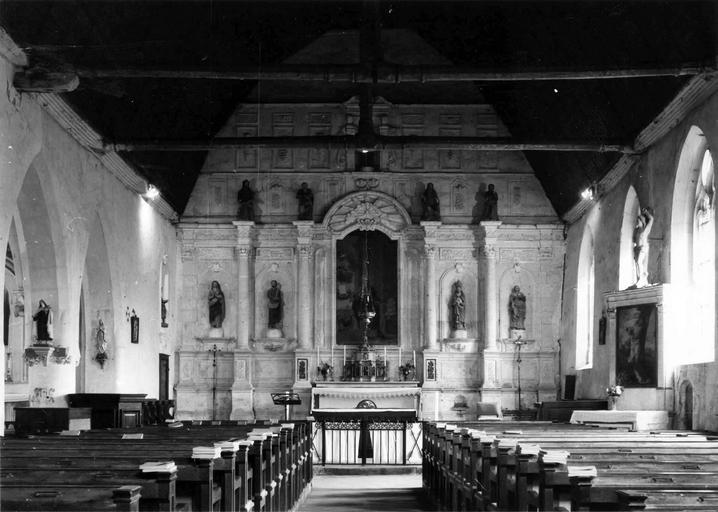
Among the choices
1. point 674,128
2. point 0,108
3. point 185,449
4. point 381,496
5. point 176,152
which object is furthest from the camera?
point 176,152

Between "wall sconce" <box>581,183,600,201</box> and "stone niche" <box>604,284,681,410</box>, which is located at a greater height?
"wall sconce" <box>581,183,600,201</box>

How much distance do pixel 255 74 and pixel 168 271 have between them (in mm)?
11329

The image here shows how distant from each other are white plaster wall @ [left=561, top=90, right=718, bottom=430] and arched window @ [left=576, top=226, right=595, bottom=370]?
9.5 inches

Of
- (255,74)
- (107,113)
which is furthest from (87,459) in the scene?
(107,113)

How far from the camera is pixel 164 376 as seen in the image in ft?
83.5

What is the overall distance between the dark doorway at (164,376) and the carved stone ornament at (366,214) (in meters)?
5.17

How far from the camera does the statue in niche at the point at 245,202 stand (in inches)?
1054

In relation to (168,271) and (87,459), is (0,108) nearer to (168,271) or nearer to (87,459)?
(87,459)

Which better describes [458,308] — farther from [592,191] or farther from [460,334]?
[592,191]

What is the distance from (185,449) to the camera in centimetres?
992

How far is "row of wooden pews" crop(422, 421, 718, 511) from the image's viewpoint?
6215 mm

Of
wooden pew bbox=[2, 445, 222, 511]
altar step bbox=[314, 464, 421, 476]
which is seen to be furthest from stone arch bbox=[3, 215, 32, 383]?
wooden pew bbox=[2, 445, 222, 511]

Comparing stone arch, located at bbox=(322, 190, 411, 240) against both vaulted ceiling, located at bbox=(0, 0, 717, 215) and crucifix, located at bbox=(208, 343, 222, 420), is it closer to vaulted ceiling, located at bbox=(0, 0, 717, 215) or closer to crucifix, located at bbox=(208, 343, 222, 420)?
vaulted ceiling, located at bbox=(0, 0, 717, 215)

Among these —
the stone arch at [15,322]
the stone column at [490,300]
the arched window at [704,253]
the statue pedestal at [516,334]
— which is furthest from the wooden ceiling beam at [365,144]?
the statue pedestal at [516,334]
